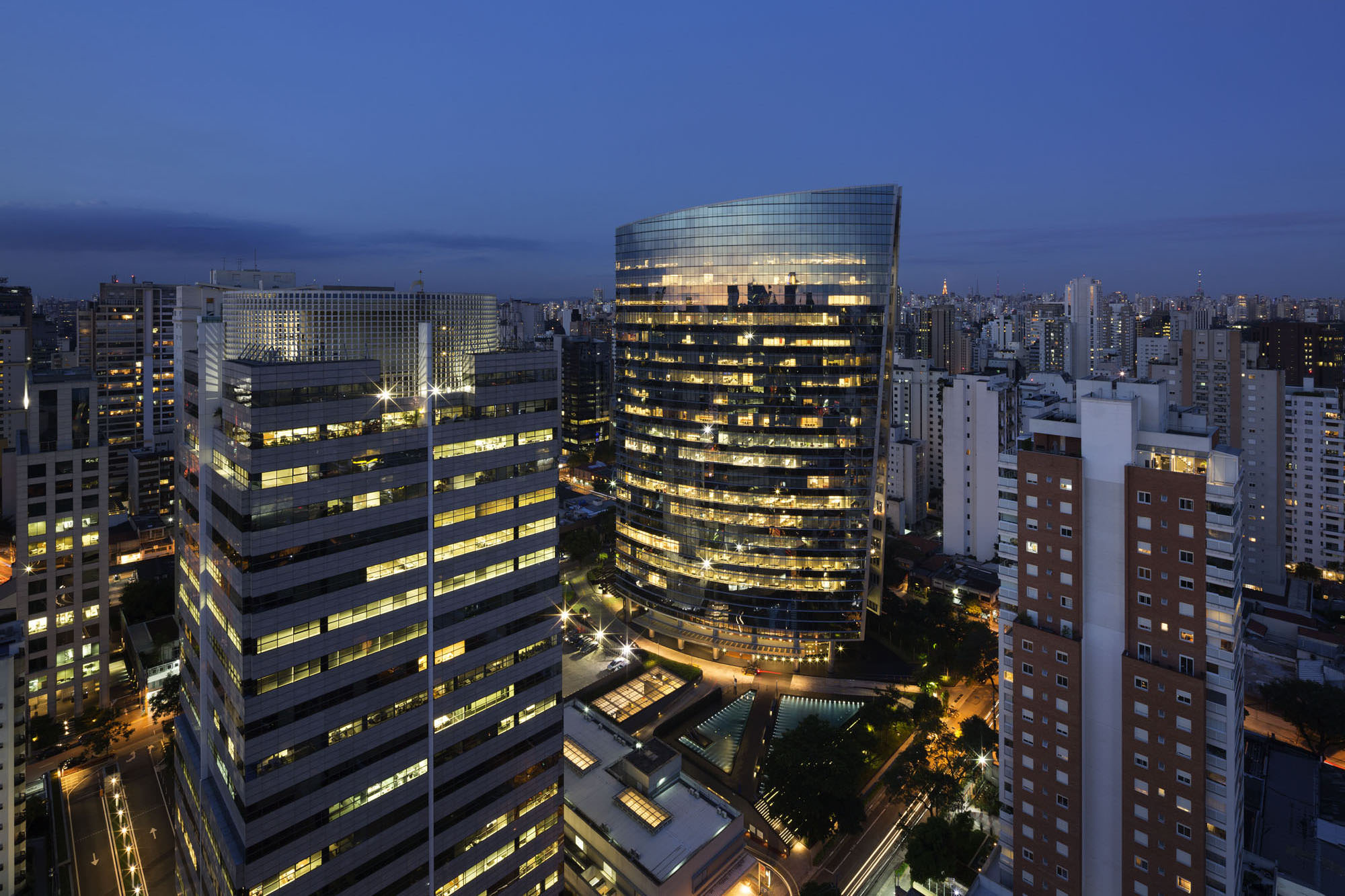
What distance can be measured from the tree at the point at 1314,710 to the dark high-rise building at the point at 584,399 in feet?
434

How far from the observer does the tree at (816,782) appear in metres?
46.8

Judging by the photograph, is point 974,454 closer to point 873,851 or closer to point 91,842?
point 873,851

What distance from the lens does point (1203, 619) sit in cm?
3331

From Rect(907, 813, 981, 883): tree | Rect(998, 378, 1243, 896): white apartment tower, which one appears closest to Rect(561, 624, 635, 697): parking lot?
Rect(907, 813, 981, 883): tree

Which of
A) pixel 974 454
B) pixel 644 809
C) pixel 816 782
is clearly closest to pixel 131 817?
pixel 644 809

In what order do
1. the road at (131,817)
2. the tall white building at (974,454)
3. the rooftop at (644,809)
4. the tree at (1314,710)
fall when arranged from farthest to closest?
1. the tall white building at (974,454)
2. the tree at (1314,710)
3. the road at (131,817)
4. the rooftop at (644,809)

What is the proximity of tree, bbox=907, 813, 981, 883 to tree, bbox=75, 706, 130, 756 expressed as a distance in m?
64.0

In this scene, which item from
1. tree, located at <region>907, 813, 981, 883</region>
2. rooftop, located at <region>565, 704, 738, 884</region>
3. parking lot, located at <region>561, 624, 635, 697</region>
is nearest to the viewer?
rooftop, located at <region>565, 704, 738, 884</region>

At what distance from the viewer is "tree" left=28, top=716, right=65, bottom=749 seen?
53.6m

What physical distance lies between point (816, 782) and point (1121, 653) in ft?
72.8

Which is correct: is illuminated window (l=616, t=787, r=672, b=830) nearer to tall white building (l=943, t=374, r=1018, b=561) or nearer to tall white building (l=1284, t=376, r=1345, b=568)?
tall white building (l=943, t=374, r=1018, b=561)

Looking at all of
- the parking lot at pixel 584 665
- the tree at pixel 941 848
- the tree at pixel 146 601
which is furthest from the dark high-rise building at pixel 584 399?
the tree at pixel 941 848

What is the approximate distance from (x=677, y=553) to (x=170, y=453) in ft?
272

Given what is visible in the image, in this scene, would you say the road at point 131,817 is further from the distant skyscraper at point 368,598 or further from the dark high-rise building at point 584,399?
the dark high-rise building at point 584,399
